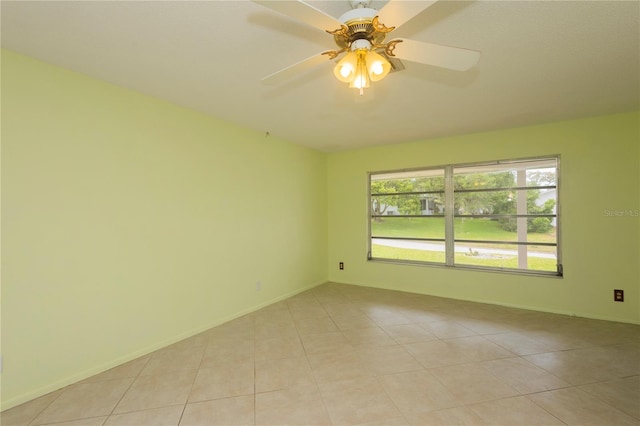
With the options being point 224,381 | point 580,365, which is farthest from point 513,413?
point 224,381

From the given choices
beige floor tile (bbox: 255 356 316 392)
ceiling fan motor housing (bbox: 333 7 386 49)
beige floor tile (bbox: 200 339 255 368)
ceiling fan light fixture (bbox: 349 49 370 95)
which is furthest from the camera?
beige floor tile (bbox: 200 339 255 368)

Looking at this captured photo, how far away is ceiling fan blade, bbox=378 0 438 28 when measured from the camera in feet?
3.84

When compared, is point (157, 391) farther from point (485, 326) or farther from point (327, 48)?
point (485, 326)

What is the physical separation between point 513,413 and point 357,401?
38.4 inches

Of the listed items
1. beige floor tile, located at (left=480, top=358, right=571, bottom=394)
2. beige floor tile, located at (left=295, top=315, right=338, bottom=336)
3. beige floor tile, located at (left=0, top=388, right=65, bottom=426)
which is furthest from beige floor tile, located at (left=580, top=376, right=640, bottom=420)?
beige floor tile, located at (left=0, top=388, right=65, bottom=426)

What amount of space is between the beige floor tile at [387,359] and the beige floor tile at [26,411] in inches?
90.2

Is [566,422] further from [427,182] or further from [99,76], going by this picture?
[99,76]

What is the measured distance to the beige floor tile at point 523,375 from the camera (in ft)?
6.81

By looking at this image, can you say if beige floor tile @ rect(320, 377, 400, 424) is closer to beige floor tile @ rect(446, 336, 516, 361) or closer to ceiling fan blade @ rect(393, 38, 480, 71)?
beige floor tile @ rect(446, 336, 516, 361)

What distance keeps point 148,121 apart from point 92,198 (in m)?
0.86

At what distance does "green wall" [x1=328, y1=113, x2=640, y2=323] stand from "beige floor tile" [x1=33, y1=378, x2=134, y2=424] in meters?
3.88

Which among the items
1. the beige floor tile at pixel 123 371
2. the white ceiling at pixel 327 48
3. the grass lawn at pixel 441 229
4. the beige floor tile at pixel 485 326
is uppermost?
the white ceiling at pixel 327 48

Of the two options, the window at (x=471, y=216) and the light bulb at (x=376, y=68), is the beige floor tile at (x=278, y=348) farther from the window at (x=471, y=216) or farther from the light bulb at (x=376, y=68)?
the window at (x=471, y=216)

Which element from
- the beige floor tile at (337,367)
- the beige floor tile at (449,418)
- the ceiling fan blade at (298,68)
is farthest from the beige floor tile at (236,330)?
the ceiling fan blade at (298,68)
